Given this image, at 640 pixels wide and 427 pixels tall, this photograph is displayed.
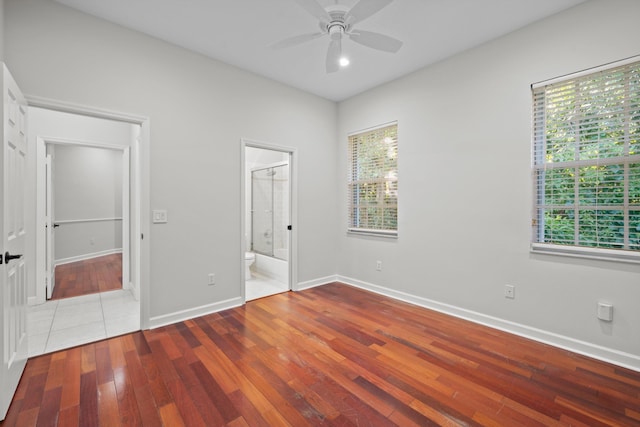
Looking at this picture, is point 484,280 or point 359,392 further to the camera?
point 484,280

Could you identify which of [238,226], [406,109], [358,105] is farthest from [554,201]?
[238,226]

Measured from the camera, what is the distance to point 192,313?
3.14 metres

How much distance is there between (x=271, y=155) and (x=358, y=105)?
6.62 feet

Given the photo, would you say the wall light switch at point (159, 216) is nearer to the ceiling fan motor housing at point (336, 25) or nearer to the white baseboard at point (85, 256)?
the ceiling fan motor housing at point (336, 25)

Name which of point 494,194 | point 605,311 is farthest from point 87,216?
point 605,311

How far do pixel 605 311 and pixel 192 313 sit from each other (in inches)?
148

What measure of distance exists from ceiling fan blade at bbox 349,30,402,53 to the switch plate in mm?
2622

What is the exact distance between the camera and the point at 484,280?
2.97 meters

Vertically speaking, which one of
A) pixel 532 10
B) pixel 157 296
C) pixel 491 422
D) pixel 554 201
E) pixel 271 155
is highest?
pixel 532 10

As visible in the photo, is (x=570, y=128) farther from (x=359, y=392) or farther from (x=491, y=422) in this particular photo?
(x=359, y=392)

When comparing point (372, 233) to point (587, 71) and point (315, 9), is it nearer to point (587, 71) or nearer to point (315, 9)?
point (587, 71)

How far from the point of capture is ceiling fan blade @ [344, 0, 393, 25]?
1919 millimetres

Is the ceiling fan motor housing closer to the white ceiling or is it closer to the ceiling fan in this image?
the ceiling fan

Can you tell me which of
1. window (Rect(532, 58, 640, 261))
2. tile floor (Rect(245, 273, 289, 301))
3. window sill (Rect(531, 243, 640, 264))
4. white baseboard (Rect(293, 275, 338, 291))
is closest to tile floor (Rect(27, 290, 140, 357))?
tile floor (Rect(245, 273, 289, 301))
